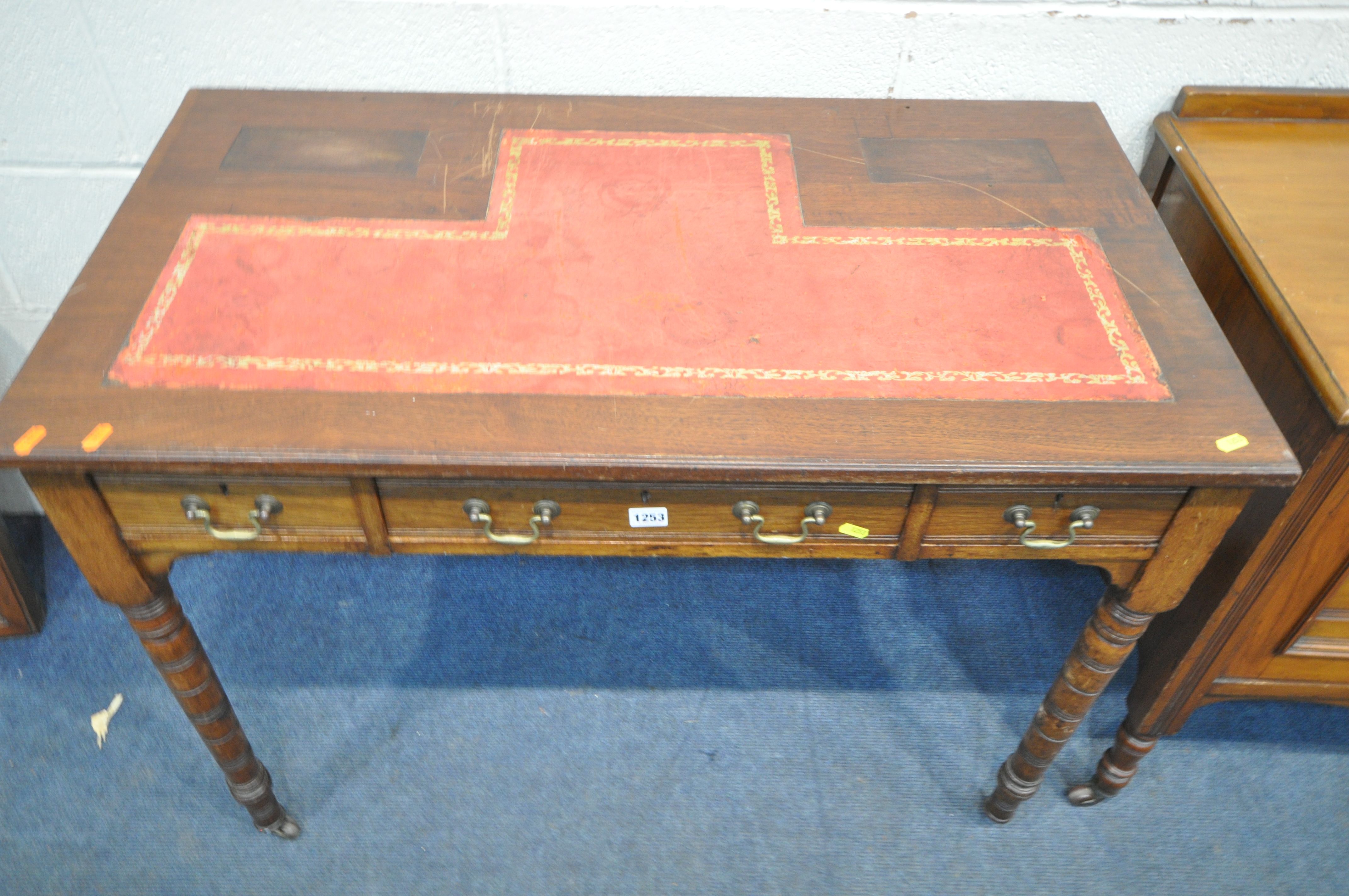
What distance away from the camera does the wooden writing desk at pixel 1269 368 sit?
1.39 metres

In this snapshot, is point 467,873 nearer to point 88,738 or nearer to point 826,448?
point 88,738

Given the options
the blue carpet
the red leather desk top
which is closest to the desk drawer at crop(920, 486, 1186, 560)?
the red leather desk top

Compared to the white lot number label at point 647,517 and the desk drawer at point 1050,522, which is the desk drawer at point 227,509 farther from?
the desk drawer at point 1050,522

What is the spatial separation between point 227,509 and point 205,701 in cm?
42

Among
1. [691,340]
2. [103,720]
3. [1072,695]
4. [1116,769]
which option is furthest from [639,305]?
[103,720]

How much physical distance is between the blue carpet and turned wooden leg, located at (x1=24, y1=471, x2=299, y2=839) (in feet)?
0.74

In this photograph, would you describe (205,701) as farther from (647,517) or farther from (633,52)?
(633,52)

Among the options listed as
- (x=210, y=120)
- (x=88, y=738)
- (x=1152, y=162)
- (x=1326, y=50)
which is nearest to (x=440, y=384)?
(x=210, y=120)

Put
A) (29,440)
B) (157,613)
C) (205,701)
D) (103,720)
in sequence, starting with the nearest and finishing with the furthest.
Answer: (29,440) → (157,613) → (205,701) → (103,720)

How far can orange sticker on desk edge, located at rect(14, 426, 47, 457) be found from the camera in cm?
112

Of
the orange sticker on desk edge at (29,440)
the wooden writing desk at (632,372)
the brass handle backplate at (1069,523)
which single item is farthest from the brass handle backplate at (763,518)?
the orange sticker on desk edge at (29,440)

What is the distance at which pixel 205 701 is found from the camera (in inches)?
58.9

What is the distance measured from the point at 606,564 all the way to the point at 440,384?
110 centimetres

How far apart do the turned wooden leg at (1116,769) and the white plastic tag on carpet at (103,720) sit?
1.91 meters
